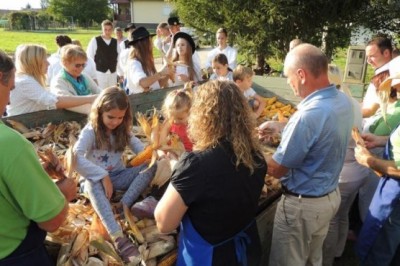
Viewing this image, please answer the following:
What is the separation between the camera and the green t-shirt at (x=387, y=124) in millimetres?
3043

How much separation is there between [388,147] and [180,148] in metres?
1.65

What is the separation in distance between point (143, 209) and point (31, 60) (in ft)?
6.69

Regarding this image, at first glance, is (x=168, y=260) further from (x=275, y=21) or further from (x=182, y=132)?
(x=275, y=21)

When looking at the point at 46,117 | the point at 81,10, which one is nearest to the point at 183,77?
the point at 46,117

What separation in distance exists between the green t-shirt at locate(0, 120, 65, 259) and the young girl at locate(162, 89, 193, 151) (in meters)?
1.77

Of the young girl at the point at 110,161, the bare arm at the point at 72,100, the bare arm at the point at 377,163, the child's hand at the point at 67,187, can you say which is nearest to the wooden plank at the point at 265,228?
the bare arm at the point at 377,163

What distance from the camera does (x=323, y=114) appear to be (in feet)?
7.75

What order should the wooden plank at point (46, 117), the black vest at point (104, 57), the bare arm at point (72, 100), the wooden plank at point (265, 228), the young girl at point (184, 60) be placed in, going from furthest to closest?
1. the black vest at point (104, 57)
2. the young girl at point (184, 60)
3. the bare arm at point (72, 100)
4. the wooden plank at point (46, 117)
5. the wooden plank at point (265, 228)

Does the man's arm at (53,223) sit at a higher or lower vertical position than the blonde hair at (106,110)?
lower

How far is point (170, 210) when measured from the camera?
1.92 metres

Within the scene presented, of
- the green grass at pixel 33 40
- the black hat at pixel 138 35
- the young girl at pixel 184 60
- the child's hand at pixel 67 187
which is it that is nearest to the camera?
the child's hand at pixel 67 187

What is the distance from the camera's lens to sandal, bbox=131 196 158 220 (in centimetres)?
277

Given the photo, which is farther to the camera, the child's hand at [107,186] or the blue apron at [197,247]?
the child's hand at [107,186]

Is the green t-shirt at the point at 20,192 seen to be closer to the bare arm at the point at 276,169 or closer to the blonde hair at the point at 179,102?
the bare arm at the point at 276,169
